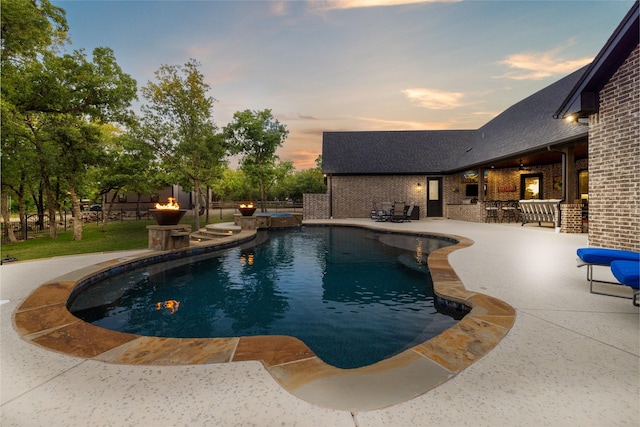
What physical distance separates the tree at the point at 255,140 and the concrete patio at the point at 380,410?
19.2 m

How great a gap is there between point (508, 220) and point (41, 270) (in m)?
18.1

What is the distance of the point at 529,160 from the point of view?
14523 millimetres

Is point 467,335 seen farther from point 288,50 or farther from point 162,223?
point 288,50

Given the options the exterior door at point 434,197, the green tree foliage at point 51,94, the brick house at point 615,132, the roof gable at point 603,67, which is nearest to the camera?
the roof gable at point 603,67

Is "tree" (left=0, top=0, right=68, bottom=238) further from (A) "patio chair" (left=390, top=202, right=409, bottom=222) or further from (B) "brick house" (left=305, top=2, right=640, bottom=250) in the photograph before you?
(A) "patio chair" (left=390, top=202, right=409, bottom=222)

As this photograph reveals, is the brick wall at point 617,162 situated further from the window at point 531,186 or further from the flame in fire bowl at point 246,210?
the flame in fire bowl at point 246,210

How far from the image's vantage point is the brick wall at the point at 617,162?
540cm

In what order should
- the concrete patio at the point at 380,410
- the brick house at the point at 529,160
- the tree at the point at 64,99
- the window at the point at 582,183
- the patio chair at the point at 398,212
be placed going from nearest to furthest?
the concrete patio at the point at 380,410
the brick house at the point at 529,160
the tree at the point at 64,99
the window at the point at 582,183
the patio chair at the point at 398,212

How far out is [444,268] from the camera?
5137mm

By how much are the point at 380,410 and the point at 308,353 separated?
2.78 ft

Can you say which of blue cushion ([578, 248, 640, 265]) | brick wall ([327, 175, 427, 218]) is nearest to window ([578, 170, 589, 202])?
brick wall ([327, 175, 427, 218])

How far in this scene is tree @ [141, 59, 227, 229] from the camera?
565 inches

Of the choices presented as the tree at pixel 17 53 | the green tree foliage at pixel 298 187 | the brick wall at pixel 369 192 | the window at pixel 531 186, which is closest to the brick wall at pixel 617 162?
the window at pixel 531 186

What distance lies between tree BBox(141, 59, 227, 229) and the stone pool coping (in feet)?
39.6
